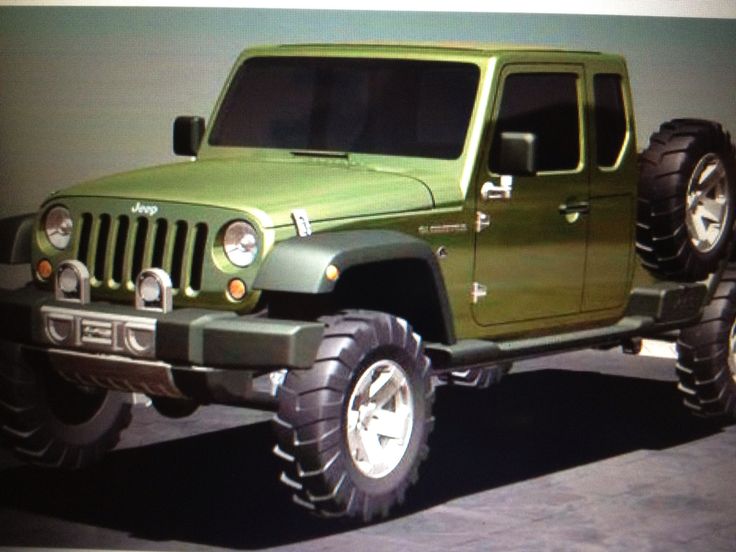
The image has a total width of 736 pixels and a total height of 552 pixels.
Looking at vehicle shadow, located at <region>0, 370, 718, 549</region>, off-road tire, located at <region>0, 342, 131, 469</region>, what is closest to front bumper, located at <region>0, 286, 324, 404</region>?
off-road tire, located at <region>0, 342, 131, 469</region>

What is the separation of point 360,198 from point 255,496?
4.60 feet

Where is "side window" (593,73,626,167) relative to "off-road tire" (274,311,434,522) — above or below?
above

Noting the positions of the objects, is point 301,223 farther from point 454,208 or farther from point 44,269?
point 44,269

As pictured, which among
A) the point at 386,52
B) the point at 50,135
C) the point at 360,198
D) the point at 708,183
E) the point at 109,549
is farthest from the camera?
the point at 50,135

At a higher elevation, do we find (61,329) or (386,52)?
(386,52)

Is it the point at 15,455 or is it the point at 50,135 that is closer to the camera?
the point at 15,455

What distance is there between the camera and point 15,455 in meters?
9.24

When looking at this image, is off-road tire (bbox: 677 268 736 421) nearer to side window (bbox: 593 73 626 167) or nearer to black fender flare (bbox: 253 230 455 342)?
side window (bbox: 593 73 626 167)

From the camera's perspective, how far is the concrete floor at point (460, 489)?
8406 millimetres

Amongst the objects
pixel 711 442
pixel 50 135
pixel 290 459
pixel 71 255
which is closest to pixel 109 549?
pixel 290 459

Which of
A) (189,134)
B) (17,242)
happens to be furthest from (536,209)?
(17,242)

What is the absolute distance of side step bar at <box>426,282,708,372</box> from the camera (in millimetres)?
9258

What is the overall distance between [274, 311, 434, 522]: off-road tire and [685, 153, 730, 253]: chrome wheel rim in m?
2.46

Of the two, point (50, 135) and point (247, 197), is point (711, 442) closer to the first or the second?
point (247, 197)
